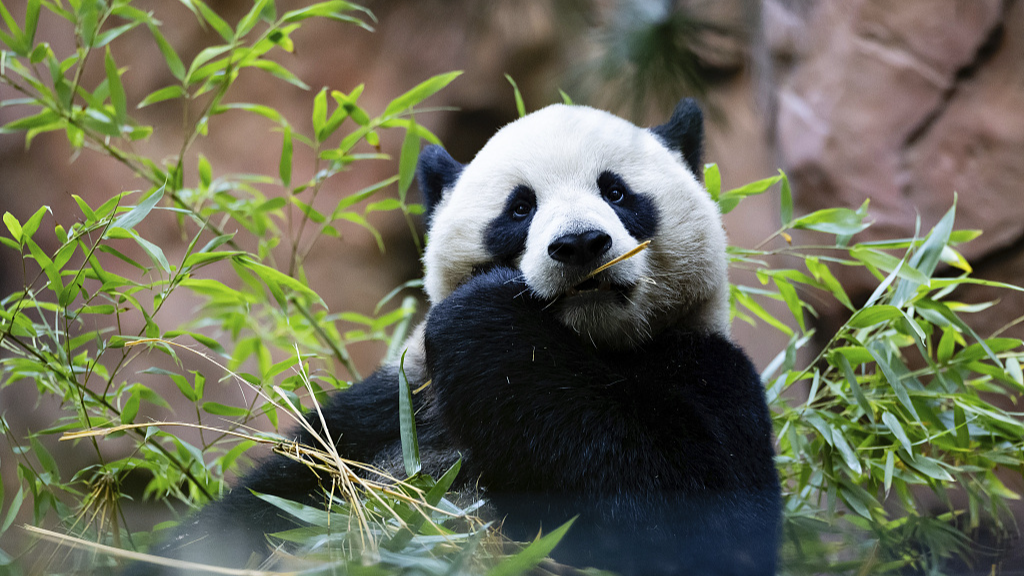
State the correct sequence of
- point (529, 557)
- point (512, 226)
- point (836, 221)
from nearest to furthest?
point (529, 557)
point (512, 226)
point (836, 221)

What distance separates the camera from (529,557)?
1.24 meters

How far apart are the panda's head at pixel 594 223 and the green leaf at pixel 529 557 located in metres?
0.70

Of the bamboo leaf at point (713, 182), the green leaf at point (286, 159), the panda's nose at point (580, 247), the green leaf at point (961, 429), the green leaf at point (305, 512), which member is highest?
the green leaf at point (286, 159)

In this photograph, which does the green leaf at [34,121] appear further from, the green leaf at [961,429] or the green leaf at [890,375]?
the green leaf at [961,429]

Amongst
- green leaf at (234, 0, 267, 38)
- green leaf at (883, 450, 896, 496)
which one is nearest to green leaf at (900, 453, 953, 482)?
green leaf at (883, 450, 896, 496)

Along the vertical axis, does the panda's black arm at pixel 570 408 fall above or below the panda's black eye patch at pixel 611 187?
below

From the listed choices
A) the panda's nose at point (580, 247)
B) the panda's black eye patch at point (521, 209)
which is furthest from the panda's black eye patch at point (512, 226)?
the panda's nose at point (580, 247)

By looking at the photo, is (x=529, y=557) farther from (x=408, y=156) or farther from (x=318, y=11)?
(x=318, y=11)

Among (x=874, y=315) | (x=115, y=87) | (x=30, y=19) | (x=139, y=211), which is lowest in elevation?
(x=874, y=315)

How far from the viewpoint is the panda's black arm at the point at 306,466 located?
6.26ft

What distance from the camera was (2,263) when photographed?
182 inches

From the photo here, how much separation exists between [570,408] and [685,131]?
1.16 m

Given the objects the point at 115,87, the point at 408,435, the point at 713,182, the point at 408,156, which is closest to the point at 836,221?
the point at 713,182

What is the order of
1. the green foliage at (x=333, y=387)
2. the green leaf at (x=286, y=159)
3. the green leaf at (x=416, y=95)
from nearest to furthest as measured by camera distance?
the green foliage at (x=333, y=387)
the green leaf at (x=416, y=95)
the green leaf at (x=286, y=159)
